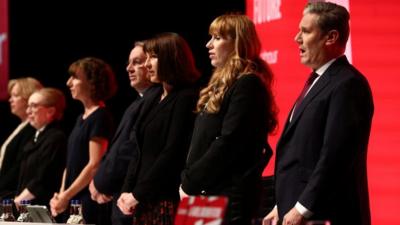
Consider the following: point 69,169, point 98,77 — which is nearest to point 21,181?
point 69,169

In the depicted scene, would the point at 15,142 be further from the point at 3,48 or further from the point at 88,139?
the point at 3,48

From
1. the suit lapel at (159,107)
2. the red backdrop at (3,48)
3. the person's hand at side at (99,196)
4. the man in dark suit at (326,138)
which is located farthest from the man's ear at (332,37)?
the red backdrop at (3,48)

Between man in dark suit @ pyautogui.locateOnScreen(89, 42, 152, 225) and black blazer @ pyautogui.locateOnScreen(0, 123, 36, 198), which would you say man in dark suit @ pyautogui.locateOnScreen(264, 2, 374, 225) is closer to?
man in dark suit @ pyautogui.locateOnScreen(89, 42, 152, 225)

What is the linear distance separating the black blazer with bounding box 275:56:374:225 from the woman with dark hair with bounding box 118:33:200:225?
0.87m

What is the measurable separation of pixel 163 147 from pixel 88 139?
136 centimetres

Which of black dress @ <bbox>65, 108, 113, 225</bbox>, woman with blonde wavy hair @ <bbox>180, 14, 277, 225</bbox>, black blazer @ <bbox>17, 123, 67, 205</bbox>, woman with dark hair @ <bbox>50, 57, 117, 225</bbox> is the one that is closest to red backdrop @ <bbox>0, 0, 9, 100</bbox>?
black blazer @ <bbox>17, 123, 67, 205</bbox>

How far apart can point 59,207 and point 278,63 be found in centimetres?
169

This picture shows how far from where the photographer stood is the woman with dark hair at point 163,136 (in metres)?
3.96

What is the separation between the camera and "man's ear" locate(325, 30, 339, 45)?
128 inches

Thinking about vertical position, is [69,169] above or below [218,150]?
below

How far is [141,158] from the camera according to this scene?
4121 mm

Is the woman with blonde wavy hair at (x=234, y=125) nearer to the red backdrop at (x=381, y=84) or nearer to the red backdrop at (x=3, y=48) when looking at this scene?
the red backdrop at (x=381, y=84)

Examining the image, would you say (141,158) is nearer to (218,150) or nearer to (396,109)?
(218,150)

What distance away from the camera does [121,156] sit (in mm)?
4430
